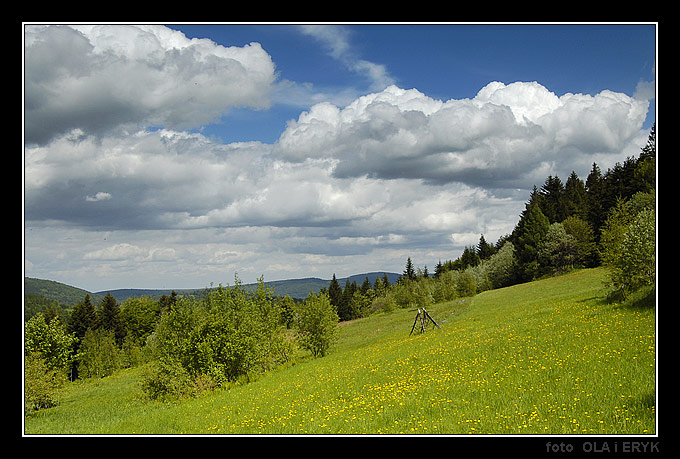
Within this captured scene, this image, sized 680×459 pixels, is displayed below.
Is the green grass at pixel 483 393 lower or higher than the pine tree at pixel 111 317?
higher

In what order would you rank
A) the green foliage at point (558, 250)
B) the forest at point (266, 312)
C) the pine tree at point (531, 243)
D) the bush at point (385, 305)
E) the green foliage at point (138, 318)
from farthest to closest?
1. the bush at point (385, 305)
2. the green foliage at point (138, 318)
3. the pine tree at point (531, 243)
4. the green foliage at point (558, 250)
5. the forest at point (266, 312)

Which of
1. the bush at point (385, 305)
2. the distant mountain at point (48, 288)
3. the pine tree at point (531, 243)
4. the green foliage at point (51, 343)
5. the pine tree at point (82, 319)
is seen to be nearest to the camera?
the distant mountain at point (48, 288)

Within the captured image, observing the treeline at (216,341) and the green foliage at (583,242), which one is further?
the green foliage at (583,242)

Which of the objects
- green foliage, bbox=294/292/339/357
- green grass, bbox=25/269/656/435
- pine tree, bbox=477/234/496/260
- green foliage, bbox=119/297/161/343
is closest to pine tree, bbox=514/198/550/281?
pine tree, bbox=477/234/496/260

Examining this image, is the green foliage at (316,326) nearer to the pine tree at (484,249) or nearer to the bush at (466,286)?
the bush at (466,286)

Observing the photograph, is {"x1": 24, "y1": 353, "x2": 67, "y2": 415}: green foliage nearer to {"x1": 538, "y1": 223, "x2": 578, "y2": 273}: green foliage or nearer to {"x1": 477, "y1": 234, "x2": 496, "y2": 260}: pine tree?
{"x1": 538, "y1": 223, "x2": 578, "y2": 273}: green foliage

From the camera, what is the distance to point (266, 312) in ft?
112

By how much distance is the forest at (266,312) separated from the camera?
2508 centimetres

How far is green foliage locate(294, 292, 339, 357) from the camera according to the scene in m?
37.6

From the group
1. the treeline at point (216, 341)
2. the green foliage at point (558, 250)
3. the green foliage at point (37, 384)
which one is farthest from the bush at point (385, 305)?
the green foliage at point (37, 384)

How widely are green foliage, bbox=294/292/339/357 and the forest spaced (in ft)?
0.29

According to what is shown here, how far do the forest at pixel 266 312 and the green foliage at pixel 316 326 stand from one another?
9 cm

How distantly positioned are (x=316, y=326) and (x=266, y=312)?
17.8ft
